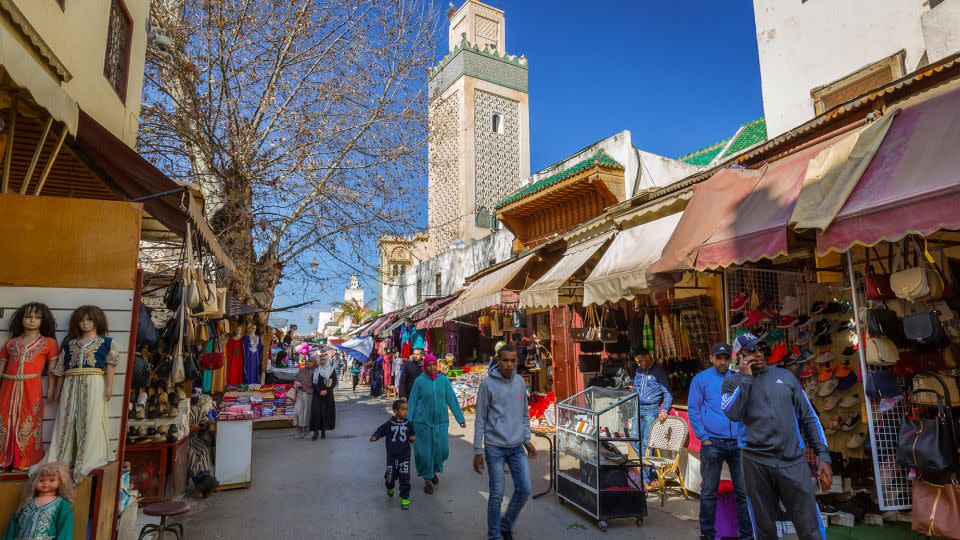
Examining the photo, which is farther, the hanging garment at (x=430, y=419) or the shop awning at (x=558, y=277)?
the shop awning at (x=558, y=277)

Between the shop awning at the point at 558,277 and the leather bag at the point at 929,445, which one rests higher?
the shop awning at the point at 558,277

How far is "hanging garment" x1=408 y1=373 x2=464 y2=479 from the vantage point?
7.21 metres

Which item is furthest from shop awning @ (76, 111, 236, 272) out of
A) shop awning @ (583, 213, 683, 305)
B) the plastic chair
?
the plastic chair

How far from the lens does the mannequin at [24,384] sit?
383cm

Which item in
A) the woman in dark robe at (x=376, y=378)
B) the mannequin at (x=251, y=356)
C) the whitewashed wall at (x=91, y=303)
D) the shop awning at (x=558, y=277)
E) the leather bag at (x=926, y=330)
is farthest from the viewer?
the woman in dark robe at (x=376, y=378)

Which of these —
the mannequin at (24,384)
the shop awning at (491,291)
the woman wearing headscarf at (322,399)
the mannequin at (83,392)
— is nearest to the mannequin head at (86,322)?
the mannequin at (83,392)

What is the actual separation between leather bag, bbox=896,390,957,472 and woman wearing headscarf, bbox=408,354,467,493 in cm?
466

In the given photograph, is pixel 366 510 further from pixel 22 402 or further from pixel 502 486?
pixel 22 402

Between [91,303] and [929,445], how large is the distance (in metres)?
6.46

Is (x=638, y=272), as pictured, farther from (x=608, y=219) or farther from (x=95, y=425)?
(x=95, y=425)

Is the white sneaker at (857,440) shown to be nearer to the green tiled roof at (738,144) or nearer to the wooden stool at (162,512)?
the wooden stool at (162,512)

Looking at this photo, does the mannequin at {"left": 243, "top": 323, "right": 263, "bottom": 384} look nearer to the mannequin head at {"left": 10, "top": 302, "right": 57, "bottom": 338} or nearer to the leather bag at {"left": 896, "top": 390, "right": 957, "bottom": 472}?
the mannequin head at {"left": 10, "top": 302, "right": 57, "bottom": 338}

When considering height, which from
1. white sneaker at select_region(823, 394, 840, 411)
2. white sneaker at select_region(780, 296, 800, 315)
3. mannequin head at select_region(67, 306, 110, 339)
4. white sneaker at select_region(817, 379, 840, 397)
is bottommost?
white sneaker at select_region(823, 394, 840, 411)

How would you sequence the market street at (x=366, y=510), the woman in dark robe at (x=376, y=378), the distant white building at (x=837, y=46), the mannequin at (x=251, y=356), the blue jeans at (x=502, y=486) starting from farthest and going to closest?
the woman in dark robe at (x=376, y=378), the mannequin at (x=251, y=356), the distant white building at (x=837, y=46), the market street at (x=366, y=510), the blue jeans at (x=502, y=486)
